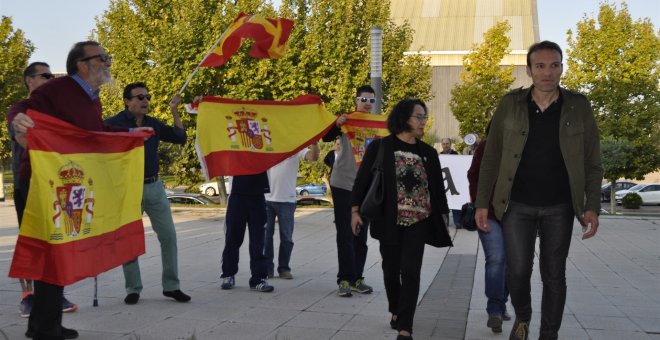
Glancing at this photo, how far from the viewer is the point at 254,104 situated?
9.12 m

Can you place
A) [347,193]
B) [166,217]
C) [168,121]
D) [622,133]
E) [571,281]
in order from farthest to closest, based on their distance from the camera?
1. [622,133]
2. [168,121]
3. [571,281]
4. [347,193]
5. [166,217]

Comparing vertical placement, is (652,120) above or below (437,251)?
above

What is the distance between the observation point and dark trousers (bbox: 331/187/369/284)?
8438mm

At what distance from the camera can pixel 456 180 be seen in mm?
13680

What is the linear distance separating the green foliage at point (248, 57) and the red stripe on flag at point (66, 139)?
23.2 m

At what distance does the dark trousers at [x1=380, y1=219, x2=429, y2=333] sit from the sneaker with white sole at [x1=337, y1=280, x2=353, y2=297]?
177 cm

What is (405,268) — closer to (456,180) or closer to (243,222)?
(243,222)

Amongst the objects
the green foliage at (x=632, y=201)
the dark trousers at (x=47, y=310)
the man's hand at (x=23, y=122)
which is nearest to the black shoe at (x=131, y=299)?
the dark trousers at (x=47, y=310)

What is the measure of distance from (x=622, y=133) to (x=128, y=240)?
96.8 ft

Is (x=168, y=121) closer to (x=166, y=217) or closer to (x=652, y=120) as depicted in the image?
(x=652, y=120)

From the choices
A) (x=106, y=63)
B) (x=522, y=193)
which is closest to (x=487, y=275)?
(x=522, y=193)

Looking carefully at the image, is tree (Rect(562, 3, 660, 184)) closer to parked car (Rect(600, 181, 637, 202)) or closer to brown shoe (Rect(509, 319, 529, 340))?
parked car (Rect(600, 181, 637, 202))

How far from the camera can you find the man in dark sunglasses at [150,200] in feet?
25.5

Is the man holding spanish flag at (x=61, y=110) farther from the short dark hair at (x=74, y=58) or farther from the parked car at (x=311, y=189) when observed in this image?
the parked car at (x=311, y=189)
